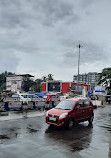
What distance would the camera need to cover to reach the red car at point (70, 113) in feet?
32.2

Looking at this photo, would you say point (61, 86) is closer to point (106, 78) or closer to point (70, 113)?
point (106, 78)

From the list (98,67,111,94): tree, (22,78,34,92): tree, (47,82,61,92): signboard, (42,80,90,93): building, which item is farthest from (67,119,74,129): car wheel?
(22,78,34,92): tree

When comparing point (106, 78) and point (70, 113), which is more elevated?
point (106, 78)

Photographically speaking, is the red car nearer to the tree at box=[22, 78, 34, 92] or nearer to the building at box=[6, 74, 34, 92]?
the tree at box=[22, 78, 34, 92]

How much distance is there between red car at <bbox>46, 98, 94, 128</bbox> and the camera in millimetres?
9824

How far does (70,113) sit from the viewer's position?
10.2 m

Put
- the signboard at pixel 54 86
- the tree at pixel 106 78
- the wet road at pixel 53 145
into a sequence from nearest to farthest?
1. the wet road at pixel 53 145
2. the tree at pixel 106 78
3. the signboard at pixel 54 86

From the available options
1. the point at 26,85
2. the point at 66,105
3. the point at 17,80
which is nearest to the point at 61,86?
the point at 26,85

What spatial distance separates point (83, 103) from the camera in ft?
38.4

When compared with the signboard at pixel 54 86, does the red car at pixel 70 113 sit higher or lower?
lower

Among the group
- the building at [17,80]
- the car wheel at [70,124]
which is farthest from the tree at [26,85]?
the car wheel at [70,124]

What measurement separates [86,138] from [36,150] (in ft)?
9.79

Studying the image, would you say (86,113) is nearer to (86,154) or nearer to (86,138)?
(86,138)

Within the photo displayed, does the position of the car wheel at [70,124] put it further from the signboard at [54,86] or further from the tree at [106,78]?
the signboard at [54,86]
